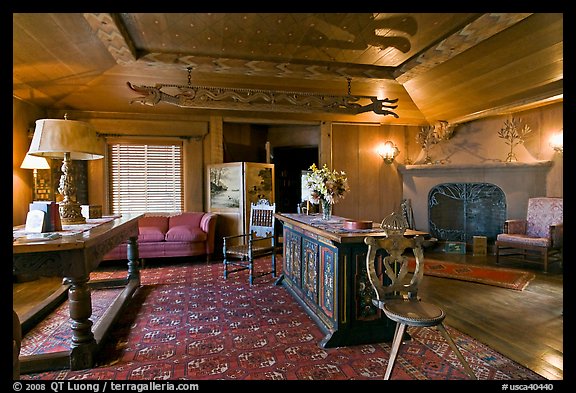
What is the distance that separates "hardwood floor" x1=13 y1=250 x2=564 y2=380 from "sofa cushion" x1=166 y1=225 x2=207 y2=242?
1.76 meters

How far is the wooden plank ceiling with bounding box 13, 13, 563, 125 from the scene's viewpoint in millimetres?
3656

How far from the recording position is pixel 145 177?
21.6 ft

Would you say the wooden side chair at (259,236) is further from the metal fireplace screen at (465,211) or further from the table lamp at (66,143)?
the metal fireplace screen at (465,211)

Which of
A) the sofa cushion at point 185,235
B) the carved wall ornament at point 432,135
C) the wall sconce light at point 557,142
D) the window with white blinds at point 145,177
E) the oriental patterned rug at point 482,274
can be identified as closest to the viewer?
the oriental patterned rug at point 482,274

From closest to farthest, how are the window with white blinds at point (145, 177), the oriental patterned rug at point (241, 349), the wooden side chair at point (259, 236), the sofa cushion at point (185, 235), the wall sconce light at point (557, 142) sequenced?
the oriental patterned rug at point (241, 349) → the wooden side chair at point (259, 236) → the wall sconce light at point (557, 142) → the sofa cushion at point (185, 235) → the window with white blinds at point (145, 177)

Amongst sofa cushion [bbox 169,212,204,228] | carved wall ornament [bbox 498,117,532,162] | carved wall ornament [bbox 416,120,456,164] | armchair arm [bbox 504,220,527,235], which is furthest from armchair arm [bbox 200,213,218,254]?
carved wall ornament [bbox 498,117,532,162]

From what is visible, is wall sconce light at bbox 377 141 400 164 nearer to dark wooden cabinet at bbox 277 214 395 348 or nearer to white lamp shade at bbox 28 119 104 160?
dark wooden cabinet at bbox 277 214 395 348

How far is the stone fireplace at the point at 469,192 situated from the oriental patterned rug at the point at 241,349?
4533 mm

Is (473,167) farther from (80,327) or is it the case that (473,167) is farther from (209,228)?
(80,327)

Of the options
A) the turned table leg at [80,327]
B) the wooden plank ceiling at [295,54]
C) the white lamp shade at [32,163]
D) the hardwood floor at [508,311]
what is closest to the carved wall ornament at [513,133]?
the wooden plank ceiling at [295,54]

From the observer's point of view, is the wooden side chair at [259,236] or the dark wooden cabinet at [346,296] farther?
the wooden side chair at [259,236]

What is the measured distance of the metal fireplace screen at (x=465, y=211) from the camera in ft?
22.4

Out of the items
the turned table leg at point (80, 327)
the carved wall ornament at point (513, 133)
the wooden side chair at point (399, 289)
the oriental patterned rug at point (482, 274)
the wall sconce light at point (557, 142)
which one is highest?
the carved wall ornament at point (513, 133)

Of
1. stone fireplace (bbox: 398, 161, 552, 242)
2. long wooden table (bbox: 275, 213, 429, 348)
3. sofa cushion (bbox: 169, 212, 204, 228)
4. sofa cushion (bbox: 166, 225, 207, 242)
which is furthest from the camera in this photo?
sofa cushion (bbox: 169, 212, 204, 228)
